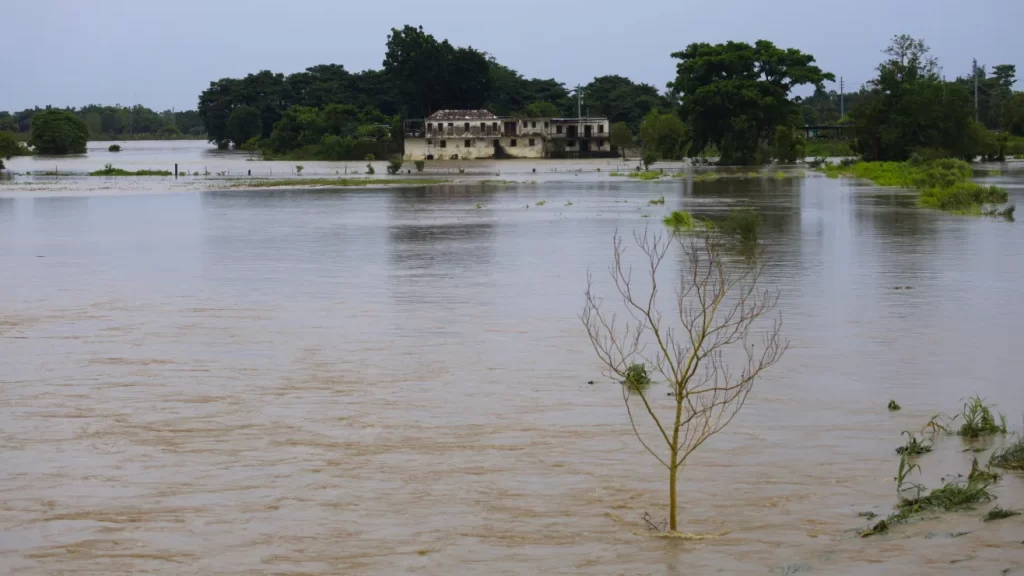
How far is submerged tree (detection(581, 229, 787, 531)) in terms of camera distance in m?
7.87

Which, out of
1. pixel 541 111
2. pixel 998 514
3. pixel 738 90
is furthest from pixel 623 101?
pixel 998 514

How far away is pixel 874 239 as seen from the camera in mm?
27453

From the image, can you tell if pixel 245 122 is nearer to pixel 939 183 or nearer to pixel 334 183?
pixel 334 183

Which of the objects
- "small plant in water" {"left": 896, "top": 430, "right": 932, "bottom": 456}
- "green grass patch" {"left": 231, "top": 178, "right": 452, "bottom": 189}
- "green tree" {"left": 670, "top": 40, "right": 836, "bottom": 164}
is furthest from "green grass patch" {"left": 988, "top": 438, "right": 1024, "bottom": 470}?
"green tree" {"left": 670, "top": 40, "right": 836, "bottom": 164}

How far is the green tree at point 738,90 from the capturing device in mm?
86438

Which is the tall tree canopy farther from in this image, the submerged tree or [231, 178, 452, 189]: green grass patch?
the submerged tree

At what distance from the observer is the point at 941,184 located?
44.9 m

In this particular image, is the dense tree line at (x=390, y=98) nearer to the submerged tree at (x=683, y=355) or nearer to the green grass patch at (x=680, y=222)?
the green grass patch at (x=680, y=222)

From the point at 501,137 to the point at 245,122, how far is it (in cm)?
5112

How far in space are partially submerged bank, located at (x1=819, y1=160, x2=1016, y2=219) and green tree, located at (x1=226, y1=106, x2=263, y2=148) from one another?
98.3m

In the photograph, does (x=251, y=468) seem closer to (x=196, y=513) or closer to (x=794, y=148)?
(x=196, y=513)

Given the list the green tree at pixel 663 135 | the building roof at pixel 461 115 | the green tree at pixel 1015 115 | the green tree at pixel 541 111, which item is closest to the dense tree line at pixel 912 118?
the green tree at pixel 663 135

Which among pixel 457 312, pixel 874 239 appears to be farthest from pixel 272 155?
pixel 457 312

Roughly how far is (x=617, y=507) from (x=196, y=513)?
2.73m
